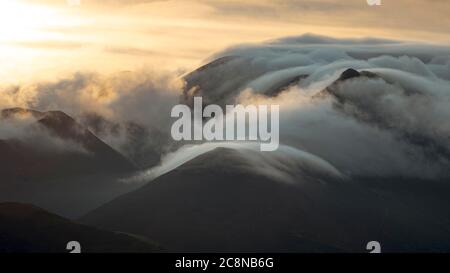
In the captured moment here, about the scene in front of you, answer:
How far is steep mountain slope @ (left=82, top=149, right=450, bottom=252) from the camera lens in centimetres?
14388

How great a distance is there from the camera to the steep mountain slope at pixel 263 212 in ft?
472

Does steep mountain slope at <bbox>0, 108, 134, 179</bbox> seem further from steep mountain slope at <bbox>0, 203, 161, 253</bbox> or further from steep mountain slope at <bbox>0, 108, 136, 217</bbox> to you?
steep mountain slope at <bbox>0, 203, 161, 253</bbox>

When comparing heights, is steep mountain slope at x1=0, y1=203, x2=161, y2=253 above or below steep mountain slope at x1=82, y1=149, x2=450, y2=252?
below

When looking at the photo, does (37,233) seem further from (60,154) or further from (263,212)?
(263,212)

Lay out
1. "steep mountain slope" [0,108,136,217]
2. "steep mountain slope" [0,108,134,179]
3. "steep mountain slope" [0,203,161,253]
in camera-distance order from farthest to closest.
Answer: "steep mountain slope" [0,108,134,179] → "steep mountain slope" [0,108,136,217] → "steep mountain slope" [0,203,161,253]

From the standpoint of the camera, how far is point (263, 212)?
564ft

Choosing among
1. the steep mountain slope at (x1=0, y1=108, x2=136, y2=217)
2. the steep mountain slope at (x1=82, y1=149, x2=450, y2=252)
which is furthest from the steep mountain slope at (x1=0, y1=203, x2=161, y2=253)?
the steep mountain slope at (x1=82, y1=149, x2=450, y2=252)

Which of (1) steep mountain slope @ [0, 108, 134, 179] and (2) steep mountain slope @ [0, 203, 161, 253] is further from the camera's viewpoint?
(1) steep mountain slope @ [0, 108, 134, 179]

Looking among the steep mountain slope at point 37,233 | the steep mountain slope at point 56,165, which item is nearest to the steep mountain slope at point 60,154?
the steep mountain slope at point 56,165

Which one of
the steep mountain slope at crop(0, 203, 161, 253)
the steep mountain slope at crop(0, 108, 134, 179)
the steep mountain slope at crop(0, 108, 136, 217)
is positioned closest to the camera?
the steep mountain slope at crop(0, 203, 161, 253)

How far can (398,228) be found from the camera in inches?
6196
